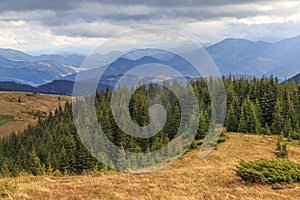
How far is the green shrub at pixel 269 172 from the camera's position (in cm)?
1998

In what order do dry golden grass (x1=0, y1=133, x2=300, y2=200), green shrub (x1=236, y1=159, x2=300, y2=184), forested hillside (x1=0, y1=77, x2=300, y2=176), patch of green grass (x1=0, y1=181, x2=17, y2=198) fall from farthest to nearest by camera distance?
1. forested hillside (x1=0, y1=77, x2=300, y2=176)
2. green shrub (x1=236, y1=159, x2=300, y2=184)
3. dry golden grass (x1=0, y1=133, x2=300, y2=200)
4. patch of green grass (x1=0, y1=181, x2=17, y2=198)

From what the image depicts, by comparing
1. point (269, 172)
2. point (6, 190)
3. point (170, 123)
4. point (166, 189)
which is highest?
point (6, 190)

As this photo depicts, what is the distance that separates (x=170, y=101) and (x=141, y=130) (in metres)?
27.8

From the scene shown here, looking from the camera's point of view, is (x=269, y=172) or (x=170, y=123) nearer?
(x=269, y=172)

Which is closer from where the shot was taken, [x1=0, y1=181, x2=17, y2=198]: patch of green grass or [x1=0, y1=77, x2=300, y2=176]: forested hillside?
[x1=0, y1=181, x2=17, y2=198]: patch of green grass

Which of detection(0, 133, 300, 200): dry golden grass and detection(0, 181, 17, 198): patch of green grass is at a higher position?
detection(0, 181, 17, 198): patch of green grass

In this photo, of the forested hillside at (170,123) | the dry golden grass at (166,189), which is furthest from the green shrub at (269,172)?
the forested hillside at (170,123)

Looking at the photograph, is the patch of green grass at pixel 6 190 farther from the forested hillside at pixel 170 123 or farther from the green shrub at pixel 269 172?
the forested hillside at pixel 170 123

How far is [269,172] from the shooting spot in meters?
20.2

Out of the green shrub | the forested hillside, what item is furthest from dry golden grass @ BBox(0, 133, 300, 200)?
the forested hillside

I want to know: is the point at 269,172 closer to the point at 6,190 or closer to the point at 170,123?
the point at 6,190

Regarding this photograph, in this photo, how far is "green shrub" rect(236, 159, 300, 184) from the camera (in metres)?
20.0

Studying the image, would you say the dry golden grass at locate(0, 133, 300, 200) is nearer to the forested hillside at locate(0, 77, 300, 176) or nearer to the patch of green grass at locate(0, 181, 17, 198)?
the patch of green grass at locate(0, 181, 17, 198)

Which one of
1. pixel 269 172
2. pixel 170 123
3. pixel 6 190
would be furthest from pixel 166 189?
pixel 170 123
